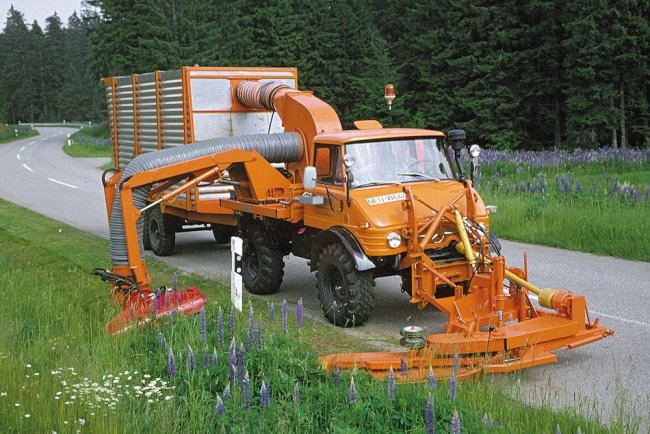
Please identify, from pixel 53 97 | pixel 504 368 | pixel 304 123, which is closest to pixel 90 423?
pixel 504 368

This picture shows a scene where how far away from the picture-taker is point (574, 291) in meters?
10.3

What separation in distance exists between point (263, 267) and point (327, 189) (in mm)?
1869

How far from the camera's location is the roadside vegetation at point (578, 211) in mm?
12875

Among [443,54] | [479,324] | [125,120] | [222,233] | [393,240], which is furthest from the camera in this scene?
[443,54]

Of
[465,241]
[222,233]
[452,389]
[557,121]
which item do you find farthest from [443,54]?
[452,389]

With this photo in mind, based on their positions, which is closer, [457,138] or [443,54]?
[457,138]

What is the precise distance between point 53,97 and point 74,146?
296ft

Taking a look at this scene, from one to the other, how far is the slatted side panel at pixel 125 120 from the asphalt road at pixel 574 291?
187cm

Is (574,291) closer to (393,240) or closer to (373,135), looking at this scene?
(393,240)

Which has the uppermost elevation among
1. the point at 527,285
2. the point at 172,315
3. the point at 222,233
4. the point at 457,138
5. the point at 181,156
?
the point at 457,138

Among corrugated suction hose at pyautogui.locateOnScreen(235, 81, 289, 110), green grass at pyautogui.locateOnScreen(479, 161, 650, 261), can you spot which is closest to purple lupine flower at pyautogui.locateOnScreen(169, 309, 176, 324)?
corrugated suction hose at pyautogui.locateOnScreen(235, 81, 289, 110)

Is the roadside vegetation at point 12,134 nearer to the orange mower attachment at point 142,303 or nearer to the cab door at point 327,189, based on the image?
the cab door at point 327,189

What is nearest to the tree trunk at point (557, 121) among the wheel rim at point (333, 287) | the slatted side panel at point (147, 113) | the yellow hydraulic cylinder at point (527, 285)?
the slatted side panel at point (147, 113)

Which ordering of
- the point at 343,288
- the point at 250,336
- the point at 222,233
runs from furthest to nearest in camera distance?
the point at 222,233, the point at 343,288, the point at 250,336
